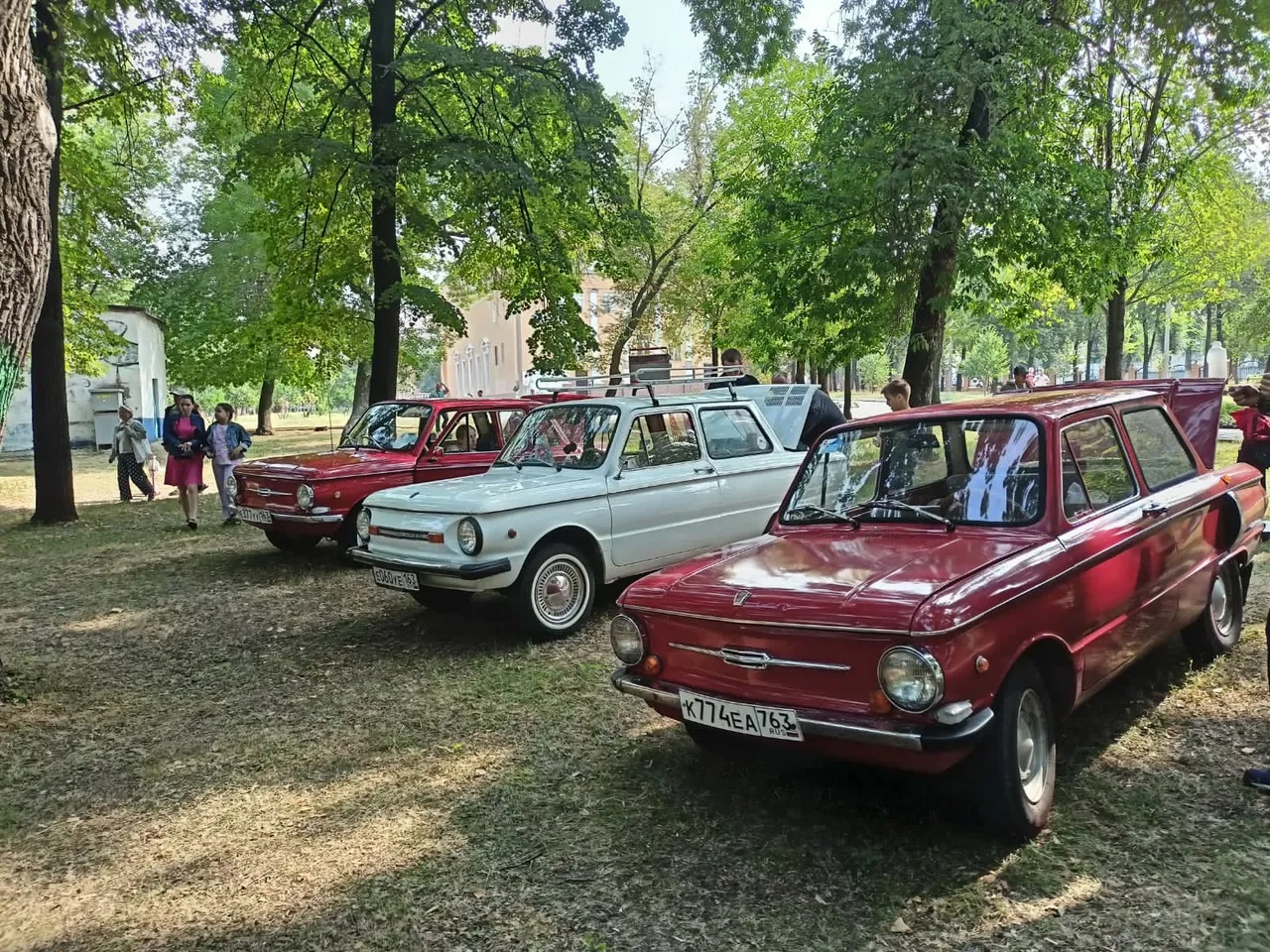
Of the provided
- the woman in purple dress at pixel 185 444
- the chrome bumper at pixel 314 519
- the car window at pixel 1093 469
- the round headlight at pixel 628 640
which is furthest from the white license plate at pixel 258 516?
the car window at pixel 1093 469

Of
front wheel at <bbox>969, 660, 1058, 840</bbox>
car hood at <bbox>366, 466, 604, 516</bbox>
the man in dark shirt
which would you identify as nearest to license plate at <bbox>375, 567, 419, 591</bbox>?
car hood at <bbox>366, 466, 604, 516</bbox>

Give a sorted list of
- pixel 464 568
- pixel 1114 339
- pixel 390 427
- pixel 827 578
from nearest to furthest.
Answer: pixel 827 578 → pixel 464 568 → pixel 390 427 → pixel 1114 339

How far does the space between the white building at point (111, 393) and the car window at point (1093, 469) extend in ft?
98.5

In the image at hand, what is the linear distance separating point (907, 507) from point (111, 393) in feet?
101

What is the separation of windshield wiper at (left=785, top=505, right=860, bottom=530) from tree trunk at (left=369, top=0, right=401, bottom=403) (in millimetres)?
10200

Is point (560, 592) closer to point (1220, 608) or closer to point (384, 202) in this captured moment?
point (1220, 608)

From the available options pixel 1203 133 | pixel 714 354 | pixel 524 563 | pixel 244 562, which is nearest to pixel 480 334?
pixel 714 354

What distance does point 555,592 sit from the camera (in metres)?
6.77

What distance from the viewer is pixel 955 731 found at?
10.1 ft

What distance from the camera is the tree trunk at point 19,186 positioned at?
385 centimetres

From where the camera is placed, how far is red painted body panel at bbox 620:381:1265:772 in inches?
126

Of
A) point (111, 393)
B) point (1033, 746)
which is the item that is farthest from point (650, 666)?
point (111, 393)

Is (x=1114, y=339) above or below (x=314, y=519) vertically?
above

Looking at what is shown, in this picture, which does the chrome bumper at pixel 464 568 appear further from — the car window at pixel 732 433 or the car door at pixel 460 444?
the car door at pixel 460 444
